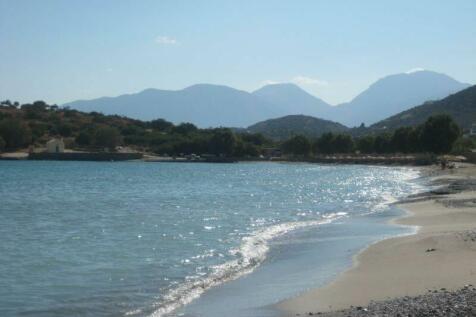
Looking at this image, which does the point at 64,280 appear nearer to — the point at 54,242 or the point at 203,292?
the point at 203,292

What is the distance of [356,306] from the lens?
1227 centimetres

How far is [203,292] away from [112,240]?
33.9 ft

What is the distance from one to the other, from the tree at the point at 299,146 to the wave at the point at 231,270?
129 meters

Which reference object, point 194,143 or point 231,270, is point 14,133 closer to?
point 194,143

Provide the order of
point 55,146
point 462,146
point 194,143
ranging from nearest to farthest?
point 462,146 < point 55,146 < point 194,143

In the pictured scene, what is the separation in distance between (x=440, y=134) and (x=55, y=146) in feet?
296

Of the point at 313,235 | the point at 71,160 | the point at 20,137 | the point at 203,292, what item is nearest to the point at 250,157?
the point at 71,160

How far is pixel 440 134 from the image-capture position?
112812 mm

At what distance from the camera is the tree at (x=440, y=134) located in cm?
11175

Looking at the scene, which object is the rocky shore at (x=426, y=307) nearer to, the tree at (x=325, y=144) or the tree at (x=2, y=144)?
the tree at (x=325, y=144)

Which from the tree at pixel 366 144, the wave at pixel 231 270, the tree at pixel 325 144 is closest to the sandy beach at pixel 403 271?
the wave at pixel 231 270

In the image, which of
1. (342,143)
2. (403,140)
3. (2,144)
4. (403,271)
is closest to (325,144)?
(342,143)

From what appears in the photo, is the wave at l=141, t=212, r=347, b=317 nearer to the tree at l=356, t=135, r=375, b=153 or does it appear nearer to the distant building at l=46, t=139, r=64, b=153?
the tree at l=356, t=135, r=375, b=153

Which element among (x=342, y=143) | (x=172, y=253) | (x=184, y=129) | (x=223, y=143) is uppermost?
(x=184, y=129)
